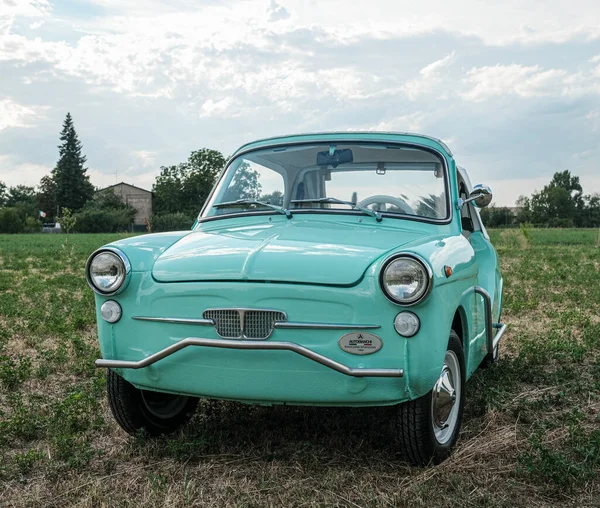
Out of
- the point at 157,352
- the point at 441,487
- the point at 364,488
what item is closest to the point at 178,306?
the point at 157,352

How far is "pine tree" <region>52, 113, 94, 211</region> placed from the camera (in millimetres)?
86812

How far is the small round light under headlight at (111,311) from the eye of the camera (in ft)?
12.4

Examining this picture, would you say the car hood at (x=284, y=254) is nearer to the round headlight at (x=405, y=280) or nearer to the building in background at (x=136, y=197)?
the round headlight at (x=405, y=280)

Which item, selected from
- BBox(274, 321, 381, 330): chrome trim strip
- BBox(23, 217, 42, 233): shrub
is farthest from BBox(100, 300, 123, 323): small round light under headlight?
BBox(23, 217, 42, 233): shrub

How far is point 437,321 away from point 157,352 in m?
1.38

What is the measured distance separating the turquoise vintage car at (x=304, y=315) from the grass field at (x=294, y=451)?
0.25 m

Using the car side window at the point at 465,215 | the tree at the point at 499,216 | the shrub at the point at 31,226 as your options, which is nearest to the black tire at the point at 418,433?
the car side window at the point at 465,215

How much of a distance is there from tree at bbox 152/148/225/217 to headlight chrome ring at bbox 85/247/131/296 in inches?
3353

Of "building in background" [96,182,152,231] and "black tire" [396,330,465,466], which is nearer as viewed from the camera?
"black tire" [396,330,465,466]

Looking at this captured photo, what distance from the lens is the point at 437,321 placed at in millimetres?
3438

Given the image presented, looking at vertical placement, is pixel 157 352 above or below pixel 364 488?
above

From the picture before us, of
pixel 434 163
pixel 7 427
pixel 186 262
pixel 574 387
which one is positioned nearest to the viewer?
pixel 186 262

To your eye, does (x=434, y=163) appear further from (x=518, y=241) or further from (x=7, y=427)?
(x=518, y=241)

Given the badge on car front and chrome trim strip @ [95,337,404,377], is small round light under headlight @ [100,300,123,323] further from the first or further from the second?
the badge on car front
